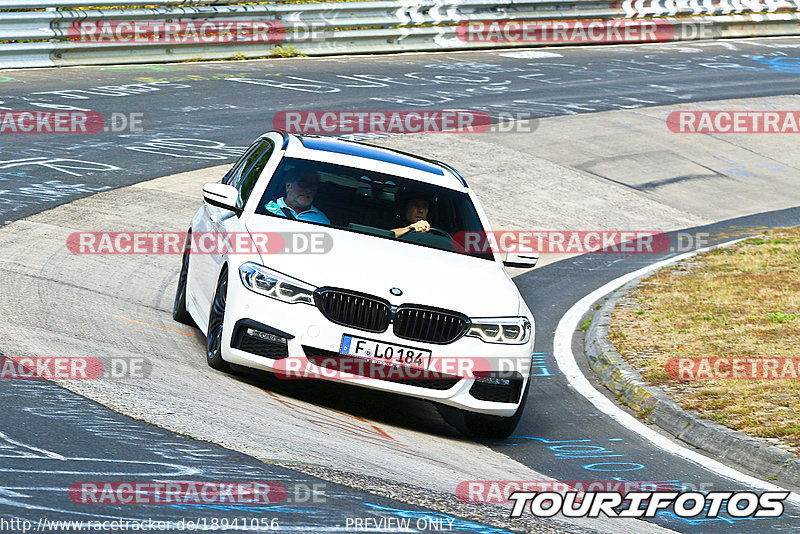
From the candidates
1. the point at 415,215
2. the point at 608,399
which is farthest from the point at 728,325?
the point at 415,215

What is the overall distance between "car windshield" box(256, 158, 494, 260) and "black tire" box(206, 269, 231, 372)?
30.2 inches

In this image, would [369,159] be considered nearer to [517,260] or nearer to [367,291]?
[517,260]

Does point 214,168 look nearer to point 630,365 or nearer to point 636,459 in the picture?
point 630,365

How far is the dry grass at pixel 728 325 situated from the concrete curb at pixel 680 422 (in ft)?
0.38

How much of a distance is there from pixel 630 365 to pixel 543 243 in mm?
6035

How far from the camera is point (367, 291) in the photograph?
744 cm

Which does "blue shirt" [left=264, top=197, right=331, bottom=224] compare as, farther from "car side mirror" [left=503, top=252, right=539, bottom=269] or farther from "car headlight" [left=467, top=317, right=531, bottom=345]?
"car headlight" [left=467, top=317, right=531, bottom=345]

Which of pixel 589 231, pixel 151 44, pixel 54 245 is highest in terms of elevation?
pixel 151 44

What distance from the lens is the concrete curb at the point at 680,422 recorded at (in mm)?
7688

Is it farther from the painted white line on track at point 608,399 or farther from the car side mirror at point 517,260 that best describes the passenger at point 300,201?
the painted white line on track at point 608,399

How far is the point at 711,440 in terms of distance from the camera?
27.3 ft

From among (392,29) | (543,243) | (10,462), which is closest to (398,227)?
(10,462)

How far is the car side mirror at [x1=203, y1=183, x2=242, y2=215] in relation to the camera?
28.2ft

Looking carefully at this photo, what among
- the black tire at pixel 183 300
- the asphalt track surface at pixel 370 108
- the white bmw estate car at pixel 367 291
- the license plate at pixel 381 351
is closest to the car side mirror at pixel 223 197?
the white bmw estate car at pixel 367 291
